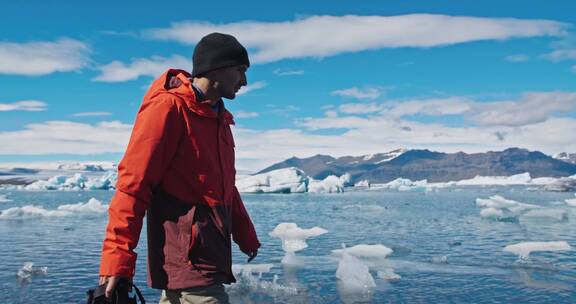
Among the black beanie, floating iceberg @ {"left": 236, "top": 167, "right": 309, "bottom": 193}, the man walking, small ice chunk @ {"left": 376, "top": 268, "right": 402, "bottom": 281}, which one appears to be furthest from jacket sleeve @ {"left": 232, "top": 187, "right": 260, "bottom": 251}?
floating iceberg @ {"left": 236, "top": 167, "right": 309, "bottom": 193}

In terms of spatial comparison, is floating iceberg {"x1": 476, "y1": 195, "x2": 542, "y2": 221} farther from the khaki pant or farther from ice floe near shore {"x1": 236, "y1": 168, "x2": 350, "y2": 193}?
ice floe near shore {"x1": 236, "y1": 168, "x2": 350, "y2": 193}

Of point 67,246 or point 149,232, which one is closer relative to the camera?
point 149,232

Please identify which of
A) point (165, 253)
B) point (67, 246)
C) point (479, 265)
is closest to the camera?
point (165, 253)

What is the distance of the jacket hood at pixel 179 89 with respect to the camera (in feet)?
7.84

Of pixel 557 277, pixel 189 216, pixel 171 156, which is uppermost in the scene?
pixel 171 156

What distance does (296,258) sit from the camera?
1462 centimetres

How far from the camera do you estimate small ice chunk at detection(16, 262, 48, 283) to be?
12.1 metres

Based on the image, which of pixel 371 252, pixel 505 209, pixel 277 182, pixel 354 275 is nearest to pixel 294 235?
pixel 371 252

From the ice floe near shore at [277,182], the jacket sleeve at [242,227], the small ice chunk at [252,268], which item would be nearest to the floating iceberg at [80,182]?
the ice floe near shore at [277,182]

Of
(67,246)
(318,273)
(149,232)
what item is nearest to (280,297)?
(318,273)

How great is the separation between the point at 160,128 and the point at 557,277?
40.6 ft

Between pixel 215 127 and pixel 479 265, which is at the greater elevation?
pixel 215 127

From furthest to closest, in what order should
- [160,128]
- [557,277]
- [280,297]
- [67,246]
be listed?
[67,246]
[557,277]
[280,297]
[160,128]

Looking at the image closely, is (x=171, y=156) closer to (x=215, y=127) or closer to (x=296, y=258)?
(x=215, y=127)
